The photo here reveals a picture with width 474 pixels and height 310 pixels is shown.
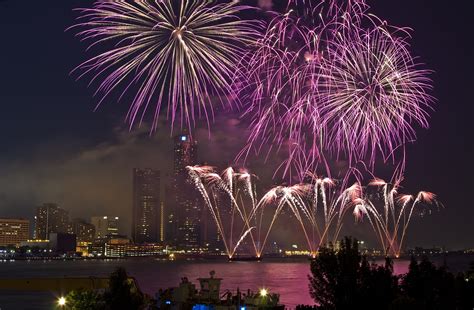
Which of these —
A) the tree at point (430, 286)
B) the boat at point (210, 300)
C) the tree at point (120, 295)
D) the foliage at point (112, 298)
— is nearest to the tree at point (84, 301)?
the foliage at point (112, 298)

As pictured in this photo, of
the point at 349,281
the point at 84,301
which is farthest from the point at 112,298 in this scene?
the point at 349,281

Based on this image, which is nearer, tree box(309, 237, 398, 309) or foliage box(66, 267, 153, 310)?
tree box(309, 237, 398, 309)

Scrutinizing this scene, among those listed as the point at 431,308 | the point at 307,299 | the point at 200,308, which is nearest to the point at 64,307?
the point at 200,308

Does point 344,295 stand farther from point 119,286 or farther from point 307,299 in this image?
point 307,299

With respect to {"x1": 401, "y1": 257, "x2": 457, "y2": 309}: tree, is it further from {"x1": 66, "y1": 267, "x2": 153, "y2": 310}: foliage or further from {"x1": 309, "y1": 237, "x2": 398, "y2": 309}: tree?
{"x1": 66, "y1": 267, "x2": 153, "y2": 310}: foliage

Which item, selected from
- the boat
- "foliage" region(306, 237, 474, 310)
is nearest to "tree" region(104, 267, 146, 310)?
"foliage" region(306, 237, 474, 310)

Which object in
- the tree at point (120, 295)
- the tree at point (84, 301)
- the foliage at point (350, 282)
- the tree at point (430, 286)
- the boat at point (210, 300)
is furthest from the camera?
the boat at point (210, 300)

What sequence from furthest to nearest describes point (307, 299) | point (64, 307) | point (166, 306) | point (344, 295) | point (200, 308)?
point (307, 299), point (166, 306), point (200, 308), point (64, 307), point (344, 295)

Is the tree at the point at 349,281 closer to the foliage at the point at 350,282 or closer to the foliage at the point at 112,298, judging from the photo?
the foliage at the point at 350,282

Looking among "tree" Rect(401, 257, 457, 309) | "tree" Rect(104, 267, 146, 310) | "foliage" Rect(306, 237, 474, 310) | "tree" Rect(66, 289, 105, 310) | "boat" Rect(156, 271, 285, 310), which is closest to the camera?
"foliage" Rect(306, 237, 474, 310)

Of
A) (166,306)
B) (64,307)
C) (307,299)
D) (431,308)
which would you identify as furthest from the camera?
(307,299)

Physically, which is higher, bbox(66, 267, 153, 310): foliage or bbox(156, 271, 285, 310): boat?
bbox(66, 267, 153, 310): foliage
